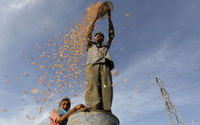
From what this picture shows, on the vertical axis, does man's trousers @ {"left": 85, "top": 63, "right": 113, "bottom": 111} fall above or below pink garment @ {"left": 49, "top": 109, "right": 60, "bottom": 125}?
above

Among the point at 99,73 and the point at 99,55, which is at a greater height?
the point at 99,55

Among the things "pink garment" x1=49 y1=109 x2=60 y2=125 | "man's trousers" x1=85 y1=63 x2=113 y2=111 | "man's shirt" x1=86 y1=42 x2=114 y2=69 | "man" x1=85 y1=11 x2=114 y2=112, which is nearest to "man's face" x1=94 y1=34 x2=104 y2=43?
"man" x1=85 y1=11 x2=114 y2=112

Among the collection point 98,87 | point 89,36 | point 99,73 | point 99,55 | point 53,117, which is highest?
point 89,36

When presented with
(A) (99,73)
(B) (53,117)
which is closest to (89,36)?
(A) (99,73)

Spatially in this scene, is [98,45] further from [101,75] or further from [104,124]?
[104,124]

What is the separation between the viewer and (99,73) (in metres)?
3.71

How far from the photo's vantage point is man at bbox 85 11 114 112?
336 cm

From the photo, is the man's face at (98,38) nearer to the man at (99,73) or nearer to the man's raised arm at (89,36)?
the man at (99,73)

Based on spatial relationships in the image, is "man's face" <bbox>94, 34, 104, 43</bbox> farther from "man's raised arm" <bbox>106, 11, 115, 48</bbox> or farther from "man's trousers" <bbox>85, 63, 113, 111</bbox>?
"man's trousers" <bbox>85, 63, 113, 111</bbox>

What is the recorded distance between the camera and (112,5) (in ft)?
14.3

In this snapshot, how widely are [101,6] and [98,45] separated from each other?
95 cm

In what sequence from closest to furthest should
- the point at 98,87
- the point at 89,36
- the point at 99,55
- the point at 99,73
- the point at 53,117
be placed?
the point at 53,117 → the point at 98,87 → the point at 99,73 → the point at 99,55 → the point at 89,36

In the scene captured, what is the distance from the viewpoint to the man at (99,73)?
3.36m

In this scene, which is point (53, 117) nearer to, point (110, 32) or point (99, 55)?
point (99, 55)
